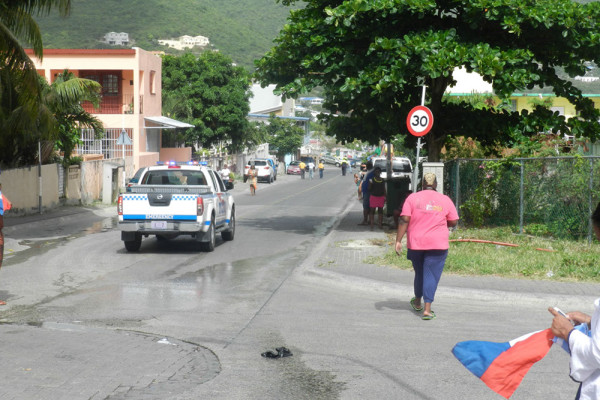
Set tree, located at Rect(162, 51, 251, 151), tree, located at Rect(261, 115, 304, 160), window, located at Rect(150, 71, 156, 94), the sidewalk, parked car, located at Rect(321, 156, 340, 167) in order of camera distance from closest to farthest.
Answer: the sidewalk < window, located at Rect(150, 71, 156, 94) < tree, located at Rect(162, 51, 251, 151) < tree, located at Rect(261, 115, 304, 160) < parked car, located at Rect(321, 156, 340, 167)

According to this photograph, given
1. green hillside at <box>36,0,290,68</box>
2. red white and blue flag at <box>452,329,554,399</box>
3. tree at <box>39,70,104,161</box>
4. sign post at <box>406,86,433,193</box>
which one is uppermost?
green hillside at <box>36,0,290,68</box>

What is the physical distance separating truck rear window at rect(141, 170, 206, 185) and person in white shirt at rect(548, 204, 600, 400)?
46.8 feet

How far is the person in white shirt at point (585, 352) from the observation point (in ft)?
12.0

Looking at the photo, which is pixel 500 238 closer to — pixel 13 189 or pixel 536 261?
pixel 536 261

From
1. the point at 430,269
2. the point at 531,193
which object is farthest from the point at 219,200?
the point at 430,269

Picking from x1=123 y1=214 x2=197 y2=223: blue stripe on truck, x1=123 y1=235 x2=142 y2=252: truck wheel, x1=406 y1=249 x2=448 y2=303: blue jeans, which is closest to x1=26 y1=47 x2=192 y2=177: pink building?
x1=123 y1=235 x2=142 y2=252: truck wheel

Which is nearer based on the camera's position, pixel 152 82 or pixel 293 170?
pixel 152 82

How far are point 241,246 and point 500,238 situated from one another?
5.69 metres

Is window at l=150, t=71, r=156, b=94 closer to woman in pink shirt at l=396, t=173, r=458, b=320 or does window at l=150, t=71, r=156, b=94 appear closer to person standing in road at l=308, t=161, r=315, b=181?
person standing in road at l=308, t=161, r=315, b=181

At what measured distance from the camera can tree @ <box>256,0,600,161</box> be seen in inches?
690

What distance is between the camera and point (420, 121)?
14820mm

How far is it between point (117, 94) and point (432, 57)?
3161 centimetres

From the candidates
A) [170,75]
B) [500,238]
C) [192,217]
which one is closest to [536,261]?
[500,238]

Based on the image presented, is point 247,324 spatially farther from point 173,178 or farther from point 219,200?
point 173,178
